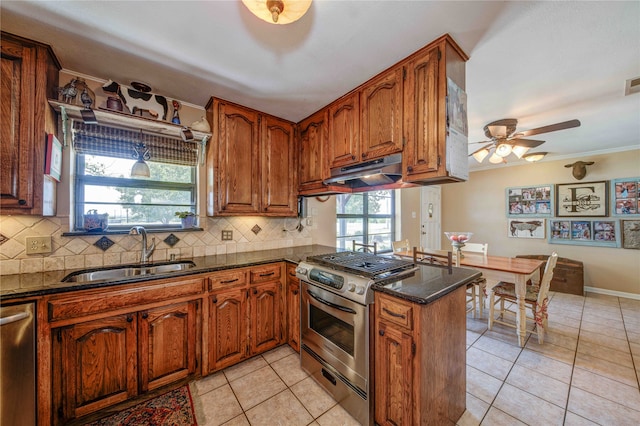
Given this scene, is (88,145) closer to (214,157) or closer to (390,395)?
(214,157)

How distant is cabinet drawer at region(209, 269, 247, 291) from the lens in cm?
187

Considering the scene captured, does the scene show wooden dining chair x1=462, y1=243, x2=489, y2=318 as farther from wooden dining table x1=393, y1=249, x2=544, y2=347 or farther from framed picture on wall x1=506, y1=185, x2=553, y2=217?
framed picture on wall x1=506, y1=185, x2=553, y2=217

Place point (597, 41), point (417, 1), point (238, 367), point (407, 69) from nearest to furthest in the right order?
1. point (417, 1)
2. point (597, 41)
3. point (407, 69)
4. point (238, 367)

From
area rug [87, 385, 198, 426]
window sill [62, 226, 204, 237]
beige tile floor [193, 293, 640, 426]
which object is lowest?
beige tile floor [193, 293, 640, 426]

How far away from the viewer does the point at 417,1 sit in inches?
47.2

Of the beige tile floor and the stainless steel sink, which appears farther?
the stainless steel sink

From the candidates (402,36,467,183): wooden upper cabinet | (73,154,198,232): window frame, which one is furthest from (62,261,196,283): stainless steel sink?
(402,36,467,183): wooden upper cabinet

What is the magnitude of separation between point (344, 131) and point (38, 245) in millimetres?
2554

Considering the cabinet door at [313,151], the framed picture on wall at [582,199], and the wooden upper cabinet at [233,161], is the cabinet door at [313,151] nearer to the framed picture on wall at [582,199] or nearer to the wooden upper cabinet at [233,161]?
the wooden upper cabinet at [233,161]

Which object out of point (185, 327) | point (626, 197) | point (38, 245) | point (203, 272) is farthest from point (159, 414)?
point (626, 197)

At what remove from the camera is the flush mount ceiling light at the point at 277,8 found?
1.08 metres

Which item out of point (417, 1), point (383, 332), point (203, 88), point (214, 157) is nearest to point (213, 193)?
point (214, 157)

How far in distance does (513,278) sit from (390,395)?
1.89 meters

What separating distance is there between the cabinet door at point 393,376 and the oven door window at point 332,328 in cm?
21
